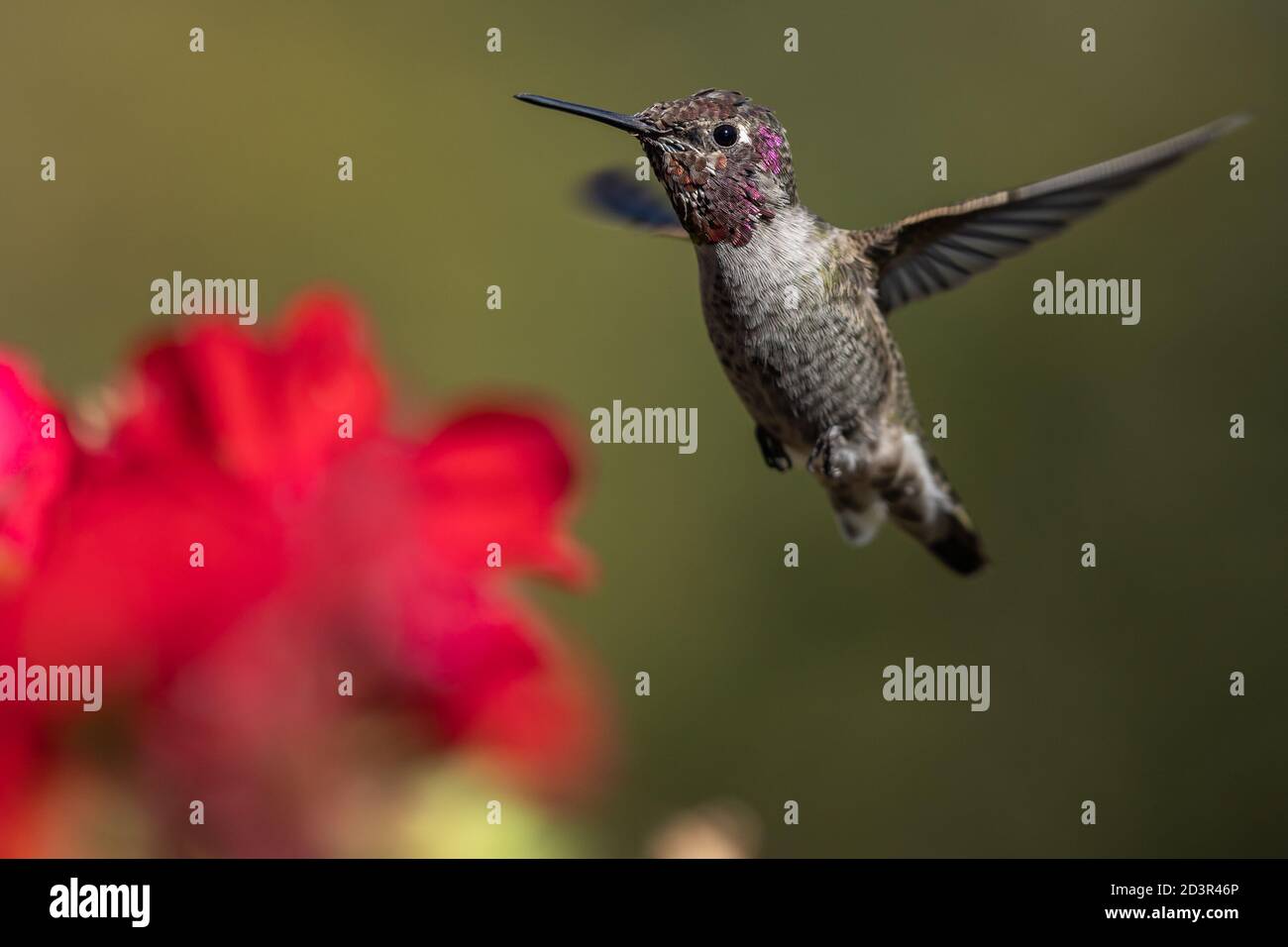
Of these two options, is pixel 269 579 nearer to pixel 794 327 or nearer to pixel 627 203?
pixel 794 327

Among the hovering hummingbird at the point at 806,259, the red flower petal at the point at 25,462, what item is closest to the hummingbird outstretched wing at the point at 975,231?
the hovering hummingbird at the point at 806,259

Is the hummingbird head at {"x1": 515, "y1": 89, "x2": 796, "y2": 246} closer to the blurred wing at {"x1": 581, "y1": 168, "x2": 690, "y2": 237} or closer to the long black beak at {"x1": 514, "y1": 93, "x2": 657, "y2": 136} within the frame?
the long black beak at {"x1": 514, "y1": 93, "x2": 657, "y2": 136}

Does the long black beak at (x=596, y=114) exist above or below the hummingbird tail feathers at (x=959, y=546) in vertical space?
above

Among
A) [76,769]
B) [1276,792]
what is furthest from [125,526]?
[1276,792]

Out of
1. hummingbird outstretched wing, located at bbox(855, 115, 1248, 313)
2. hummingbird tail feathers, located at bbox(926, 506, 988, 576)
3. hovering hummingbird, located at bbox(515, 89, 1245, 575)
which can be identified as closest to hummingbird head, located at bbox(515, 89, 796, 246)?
hovering hummingbird, located at bbox(515, 89, 1245, 575)

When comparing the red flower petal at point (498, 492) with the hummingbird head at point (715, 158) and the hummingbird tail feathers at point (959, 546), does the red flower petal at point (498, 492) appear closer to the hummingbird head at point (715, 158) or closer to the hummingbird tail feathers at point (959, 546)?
the hummingbird head at point (715, 158)
